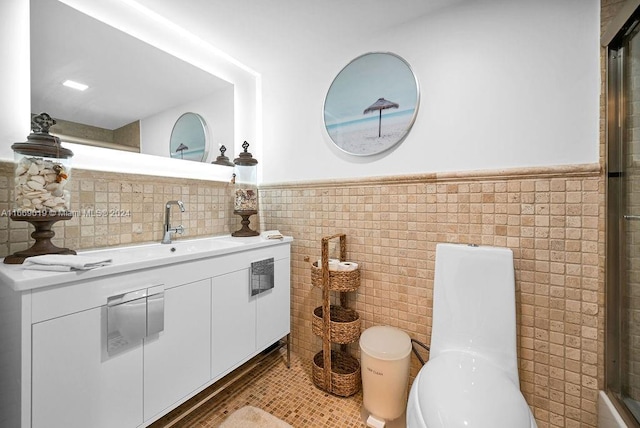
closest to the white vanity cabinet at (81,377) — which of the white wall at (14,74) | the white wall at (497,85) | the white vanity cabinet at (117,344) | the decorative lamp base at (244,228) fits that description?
the white vanity cabinet at (117,344)

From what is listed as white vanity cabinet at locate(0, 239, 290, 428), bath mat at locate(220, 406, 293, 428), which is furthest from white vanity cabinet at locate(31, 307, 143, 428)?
bath mat at locate(220, 406, 293, 428)

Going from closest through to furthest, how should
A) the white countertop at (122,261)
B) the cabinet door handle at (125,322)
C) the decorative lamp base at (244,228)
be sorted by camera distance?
1. the white countertop at (122,261)
2. the cabinet door handle at (125,322)
3. the decorative lamp base at (244,228)

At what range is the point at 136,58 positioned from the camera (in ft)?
5.14

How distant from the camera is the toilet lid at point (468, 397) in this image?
2.78 ft

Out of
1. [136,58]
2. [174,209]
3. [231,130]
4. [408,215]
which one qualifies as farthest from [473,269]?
[136,58]

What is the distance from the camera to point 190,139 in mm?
1880

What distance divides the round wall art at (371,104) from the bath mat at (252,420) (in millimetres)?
1636

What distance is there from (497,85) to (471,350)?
4.35 ft

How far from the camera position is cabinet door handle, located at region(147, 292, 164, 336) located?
1111 mm

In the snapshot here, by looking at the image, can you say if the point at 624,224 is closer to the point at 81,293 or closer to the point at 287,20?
the point at 287,20

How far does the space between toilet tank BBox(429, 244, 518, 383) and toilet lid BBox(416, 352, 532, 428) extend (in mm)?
102

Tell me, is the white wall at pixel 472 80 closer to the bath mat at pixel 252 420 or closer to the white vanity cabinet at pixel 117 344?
the white vanity cabinet at pixel 117 344

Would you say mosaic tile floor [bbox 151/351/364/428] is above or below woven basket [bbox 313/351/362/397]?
below

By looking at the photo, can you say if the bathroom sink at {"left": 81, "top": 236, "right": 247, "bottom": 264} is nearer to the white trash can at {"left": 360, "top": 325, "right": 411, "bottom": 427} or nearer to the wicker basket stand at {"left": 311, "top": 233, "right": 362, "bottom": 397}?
the wicker basket stand at {"left": 311, "top": 233, "right": 362, "bottom": 397}
